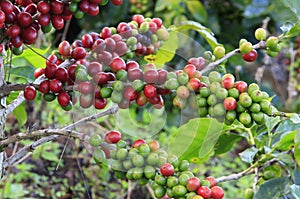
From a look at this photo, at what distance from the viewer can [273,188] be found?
944 millimetres

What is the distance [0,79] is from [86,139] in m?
0.15

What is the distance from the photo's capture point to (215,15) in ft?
7.84

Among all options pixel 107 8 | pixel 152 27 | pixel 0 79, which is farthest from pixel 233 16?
pixel 0 79

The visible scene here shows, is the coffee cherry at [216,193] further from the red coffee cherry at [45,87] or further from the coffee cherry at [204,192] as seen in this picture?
the red coffee cherry at [45,87]

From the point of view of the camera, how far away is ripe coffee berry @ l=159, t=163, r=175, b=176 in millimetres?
618

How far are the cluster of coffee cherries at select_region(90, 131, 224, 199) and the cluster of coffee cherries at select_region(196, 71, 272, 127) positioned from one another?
0.28 feet

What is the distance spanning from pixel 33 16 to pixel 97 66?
11 cm

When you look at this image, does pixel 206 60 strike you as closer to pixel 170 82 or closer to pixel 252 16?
pixel 170 82

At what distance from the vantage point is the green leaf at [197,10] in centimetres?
216

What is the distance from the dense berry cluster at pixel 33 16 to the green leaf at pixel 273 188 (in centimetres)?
50

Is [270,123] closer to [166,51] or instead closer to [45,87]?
[166,51]

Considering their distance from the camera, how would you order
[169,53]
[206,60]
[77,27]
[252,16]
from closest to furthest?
[206,60] → [169,53] → [252,16] → [77,27]

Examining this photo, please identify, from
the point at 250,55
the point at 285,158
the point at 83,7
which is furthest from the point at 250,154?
the point at 83,7

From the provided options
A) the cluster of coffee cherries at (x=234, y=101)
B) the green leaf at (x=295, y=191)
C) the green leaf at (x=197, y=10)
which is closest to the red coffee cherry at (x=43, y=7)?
the cluster of coffee cherries at (x=234, y=101)
